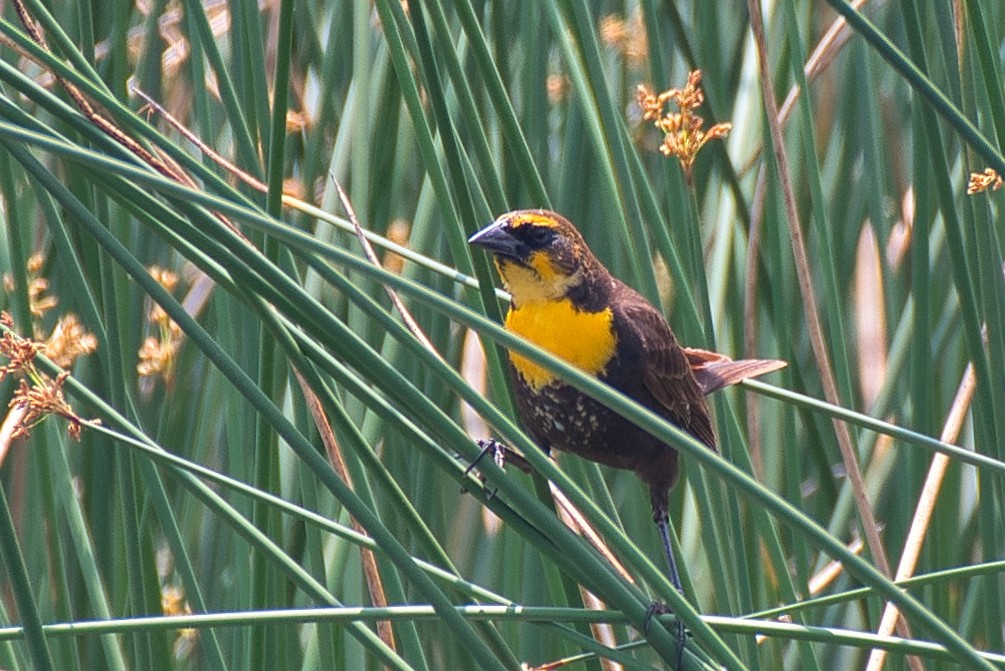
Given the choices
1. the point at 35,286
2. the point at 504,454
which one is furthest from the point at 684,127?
the point at 35,286

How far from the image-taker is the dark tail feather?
2108 millimetres

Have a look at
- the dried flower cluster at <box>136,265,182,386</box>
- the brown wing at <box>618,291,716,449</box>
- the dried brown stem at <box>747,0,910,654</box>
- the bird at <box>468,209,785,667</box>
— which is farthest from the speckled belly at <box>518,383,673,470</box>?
the dried flower cluster at <box>136,265,182,386</box>

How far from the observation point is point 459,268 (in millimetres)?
1770

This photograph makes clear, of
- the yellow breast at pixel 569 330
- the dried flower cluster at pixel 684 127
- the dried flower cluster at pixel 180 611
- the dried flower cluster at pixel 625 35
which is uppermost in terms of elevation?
the dried flower cluster at pixel 625 35

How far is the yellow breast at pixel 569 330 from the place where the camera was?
217 cm

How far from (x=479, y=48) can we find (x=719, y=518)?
0.82 m

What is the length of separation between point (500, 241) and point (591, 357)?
290 mm

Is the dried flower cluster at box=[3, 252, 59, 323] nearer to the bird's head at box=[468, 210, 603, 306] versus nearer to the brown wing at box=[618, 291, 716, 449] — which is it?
the bird's head at box=[468, 210, 603, 306]

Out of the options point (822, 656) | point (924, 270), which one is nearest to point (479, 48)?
point (924, 270)

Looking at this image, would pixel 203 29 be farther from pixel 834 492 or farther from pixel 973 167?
pixel 834 492

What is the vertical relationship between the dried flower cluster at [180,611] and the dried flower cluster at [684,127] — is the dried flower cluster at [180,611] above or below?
below

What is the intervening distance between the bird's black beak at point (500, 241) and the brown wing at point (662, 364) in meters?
0.25

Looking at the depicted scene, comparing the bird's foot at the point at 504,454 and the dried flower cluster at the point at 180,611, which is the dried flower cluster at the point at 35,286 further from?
the bird's foot at the point at 504,454

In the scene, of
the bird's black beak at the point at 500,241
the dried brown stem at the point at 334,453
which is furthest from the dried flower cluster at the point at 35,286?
the bird's black beak at the point at 500,241
